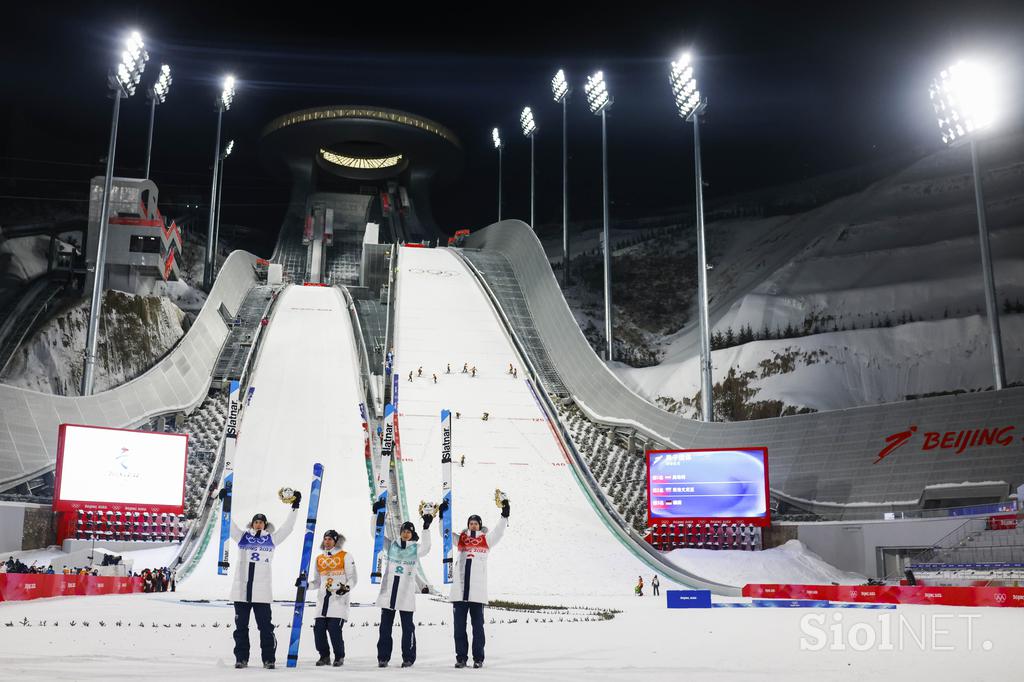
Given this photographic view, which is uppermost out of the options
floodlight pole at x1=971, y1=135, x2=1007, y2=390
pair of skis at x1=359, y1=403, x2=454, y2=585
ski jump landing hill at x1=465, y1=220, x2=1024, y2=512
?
floodlight pole at x1=971, y1=135, x2=1007, y2=390

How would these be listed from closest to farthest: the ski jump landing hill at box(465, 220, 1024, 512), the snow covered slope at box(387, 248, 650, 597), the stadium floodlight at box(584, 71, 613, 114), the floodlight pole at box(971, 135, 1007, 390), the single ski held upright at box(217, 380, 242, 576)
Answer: the single ski held upright at box(217, 380, 242, 576) < the ski jump landing hill at box(465, 220, 1024, 512) < the snow covered slope at box(387, 248, 650, 597) < the floodlight pole at box(971, 135, 1007, 390) < the stadium floodlight at box(584, 71, 613, 114)

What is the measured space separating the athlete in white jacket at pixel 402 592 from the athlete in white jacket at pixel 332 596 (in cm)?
29

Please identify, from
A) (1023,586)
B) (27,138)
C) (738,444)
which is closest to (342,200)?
(27,138)

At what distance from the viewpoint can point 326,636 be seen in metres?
7.12

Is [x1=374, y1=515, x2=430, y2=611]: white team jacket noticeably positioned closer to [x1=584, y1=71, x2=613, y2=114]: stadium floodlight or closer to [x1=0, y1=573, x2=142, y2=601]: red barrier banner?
[x1=0, y1=573, x2=142, y2=601]: red barrier banner

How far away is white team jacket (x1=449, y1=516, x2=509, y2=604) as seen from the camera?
719cm

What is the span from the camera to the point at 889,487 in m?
19.8

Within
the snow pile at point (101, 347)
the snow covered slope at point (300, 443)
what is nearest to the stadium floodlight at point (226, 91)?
the snow covered slope at point (300, 443)

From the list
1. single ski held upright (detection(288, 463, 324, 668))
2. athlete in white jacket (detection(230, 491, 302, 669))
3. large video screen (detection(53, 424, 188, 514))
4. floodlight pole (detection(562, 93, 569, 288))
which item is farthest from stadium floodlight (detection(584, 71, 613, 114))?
athlete in white jacket (detection(230, 491, 302, 669))

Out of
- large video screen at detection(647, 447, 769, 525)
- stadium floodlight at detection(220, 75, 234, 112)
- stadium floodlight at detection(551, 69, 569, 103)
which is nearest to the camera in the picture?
large video screen at detection(647, 447, 769, 525)

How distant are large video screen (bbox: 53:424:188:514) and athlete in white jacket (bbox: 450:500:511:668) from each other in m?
14.2

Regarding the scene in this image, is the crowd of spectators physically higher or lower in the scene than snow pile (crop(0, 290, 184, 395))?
lower

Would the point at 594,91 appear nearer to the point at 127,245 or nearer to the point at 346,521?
the point at 127,245

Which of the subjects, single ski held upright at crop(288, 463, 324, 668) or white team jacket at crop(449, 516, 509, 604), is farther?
white team jacket at crop(449, 516, 509, 604)
